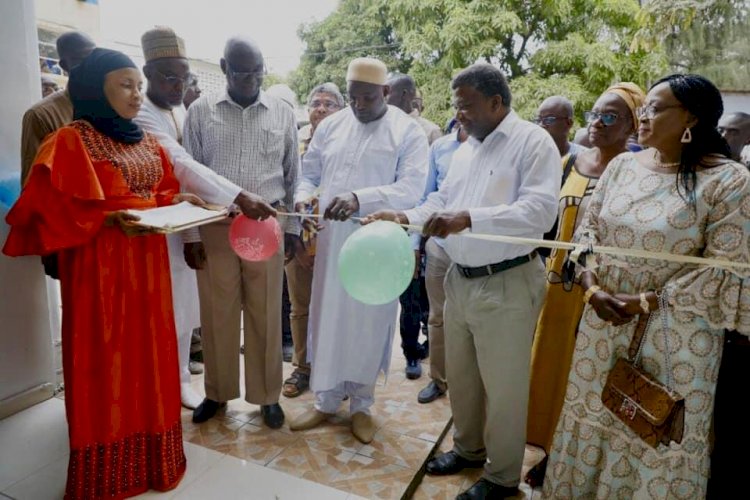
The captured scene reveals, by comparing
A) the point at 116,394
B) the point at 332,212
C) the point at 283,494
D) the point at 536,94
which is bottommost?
the point at 283,494

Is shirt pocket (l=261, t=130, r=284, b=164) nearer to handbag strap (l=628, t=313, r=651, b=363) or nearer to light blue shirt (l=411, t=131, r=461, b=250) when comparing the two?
light blue shirt (l=411, t=131, r=461, b=250)

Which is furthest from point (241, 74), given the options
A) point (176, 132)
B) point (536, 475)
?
point (536, 475)

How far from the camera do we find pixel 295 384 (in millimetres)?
3527

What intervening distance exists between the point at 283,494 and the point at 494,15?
33.6 feet

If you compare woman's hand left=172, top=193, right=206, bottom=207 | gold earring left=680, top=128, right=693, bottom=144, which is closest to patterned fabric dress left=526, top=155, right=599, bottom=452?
gold earring left=680, top=128, right=693, bottom=144

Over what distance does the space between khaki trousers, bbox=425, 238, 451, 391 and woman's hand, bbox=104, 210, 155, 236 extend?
6.40ft

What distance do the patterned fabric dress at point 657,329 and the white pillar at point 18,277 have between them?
10.1 ft

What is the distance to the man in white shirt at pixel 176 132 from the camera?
8.77ft

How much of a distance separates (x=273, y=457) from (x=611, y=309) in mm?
1905

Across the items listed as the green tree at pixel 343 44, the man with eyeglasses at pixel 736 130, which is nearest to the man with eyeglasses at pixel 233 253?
the man with eyeglasses at pixel 736 130

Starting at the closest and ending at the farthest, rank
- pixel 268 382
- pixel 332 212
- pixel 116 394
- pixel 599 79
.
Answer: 1. pixel 116 394
2. pixel 332 212
3. pixel 268 382
4. pixel 599 79

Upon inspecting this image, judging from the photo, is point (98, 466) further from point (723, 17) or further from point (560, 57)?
point (723, 17)

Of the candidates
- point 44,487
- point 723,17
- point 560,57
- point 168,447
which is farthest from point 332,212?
point 723,17

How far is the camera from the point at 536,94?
33.1ft
